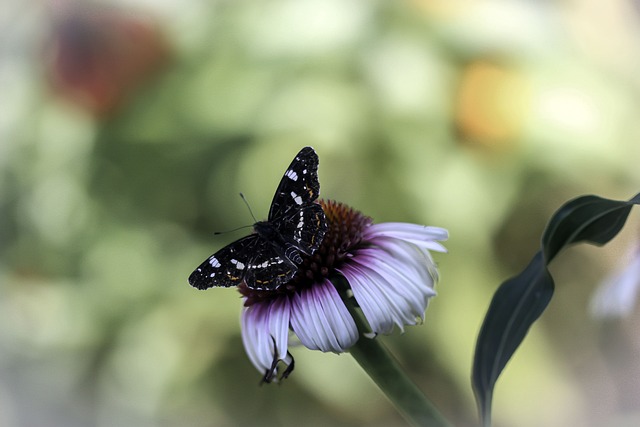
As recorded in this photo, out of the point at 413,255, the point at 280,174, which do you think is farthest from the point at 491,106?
the point at 413,255

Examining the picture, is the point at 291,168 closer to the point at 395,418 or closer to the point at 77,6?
the point at 395,418

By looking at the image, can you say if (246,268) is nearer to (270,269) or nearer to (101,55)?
(270,269)

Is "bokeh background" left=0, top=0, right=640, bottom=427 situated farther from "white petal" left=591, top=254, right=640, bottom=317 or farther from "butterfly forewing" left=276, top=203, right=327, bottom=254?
"butterfly forewing" left=276, top=203, right=327, bottom=254

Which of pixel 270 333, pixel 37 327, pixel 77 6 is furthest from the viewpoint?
pixel 77 6

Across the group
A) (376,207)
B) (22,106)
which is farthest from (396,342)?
(22,106)

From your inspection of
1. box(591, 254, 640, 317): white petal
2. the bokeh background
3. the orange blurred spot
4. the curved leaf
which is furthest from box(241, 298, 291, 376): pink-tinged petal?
the orange blurred spot

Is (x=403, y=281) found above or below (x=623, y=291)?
above
